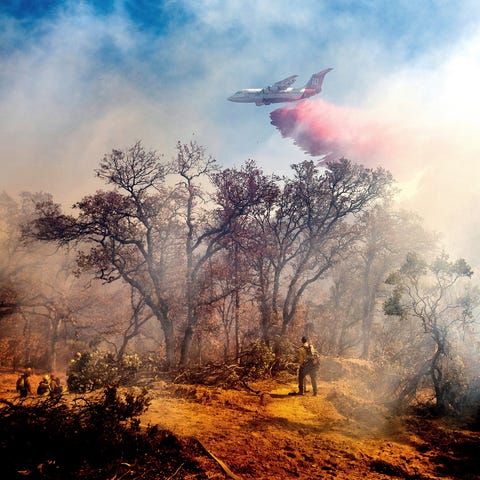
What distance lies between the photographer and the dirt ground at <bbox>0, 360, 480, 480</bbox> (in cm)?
639

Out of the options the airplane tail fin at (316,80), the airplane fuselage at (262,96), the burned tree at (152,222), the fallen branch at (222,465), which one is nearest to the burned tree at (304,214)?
the burned tree at (152,222)

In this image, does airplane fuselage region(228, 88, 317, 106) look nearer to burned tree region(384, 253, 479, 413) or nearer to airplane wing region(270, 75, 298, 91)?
airplane wing region(270, 75, 298, 91)

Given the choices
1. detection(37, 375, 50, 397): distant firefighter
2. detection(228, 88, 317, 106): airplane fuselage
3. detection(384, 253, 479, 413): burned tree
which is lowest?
detection(37, 375, 50, 397): distant firefighter

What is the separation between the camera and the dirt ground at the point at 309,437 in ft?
21.0

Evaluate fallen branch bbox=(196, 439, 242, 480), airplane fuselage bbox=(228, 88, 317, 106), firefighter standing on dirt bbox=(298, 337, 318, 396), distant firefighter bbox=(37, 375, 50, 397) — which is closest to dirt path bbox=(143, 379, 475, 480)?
fallen branch bbox=(196, 439, 242, 480)

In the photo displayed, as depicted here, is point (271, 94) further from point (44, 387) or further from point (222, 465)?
point (222, 465)

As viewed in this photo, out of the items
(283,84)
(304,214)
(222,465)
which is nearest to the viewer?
(222,465)

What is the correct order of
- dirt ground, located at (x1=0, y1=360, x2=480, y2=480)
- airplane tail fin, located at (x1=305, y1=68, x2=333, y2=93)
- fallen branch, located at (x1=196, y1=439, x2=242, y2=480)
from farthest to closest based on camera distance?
airplane tail fin, located at (x1=305, y1=68, x2=333, y2=93)
dirt ground, located at (x1=0, y1=360, x2=480, y2=480)
fallen branch, located at (x1=196, y1=439, x2=242, y2=480)

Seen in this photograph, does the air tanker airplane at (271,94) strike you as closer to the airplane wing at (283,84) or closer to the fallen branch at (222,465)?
the airplane wing at (283,84)

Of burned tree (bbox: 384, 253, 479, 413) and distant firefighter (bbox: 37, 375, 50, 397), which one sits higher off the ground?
burned tree (bbox: 384, 253, 479, 413)

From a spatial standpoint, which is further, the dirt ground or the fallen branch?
the dirt ground

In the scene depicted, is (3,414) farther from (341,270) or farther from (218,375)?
(341,270)

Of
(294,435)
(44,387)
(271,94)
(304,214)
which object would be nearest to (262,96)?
(271,94)

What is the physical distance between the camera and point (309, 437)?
8070mm
